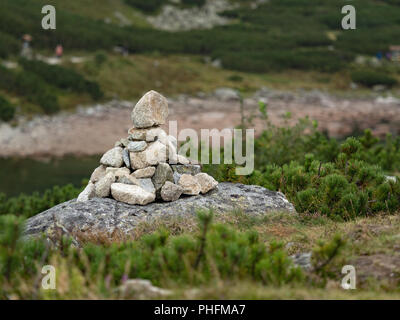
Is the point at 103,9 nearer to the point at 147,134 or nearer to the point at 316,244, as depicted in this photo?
the point at 147,134

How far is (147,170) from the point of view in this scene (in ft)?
40.1

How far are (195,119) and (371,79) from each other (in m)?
27.5

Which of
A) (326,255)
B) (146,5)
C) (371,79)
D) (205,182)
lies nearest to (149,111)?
(205,182)

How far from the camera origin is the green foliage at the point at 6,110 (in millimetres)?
46656

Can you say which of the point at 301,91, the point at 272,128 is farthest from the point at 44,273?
the point at 301,91

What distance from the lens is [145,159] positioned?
40.1ft

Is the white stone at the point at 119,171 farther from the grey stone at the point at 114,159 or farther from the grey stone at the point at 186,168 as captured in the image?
the grey stone at the point at 186,168

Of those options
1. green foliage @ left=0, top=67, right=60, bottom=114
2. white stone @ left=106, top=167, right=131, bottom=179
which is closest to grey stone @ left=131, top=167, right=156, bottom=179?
white stone @ left=106, top=167, right=131, bottom=179

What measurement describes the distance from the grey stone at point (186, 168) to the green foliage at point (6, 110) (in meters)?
37.4

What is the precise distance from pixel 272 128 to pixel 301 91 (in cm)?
4443

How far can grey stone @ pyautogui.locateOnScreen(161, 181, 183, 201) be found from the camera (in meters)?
12.0

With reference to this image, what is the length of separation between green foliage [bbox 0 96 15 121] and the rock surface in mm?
36999

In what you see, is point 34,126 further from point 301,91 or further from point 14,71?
point 301,91

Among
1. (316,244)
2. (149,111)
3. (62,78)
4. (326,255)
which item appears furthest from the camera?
(62,78)
